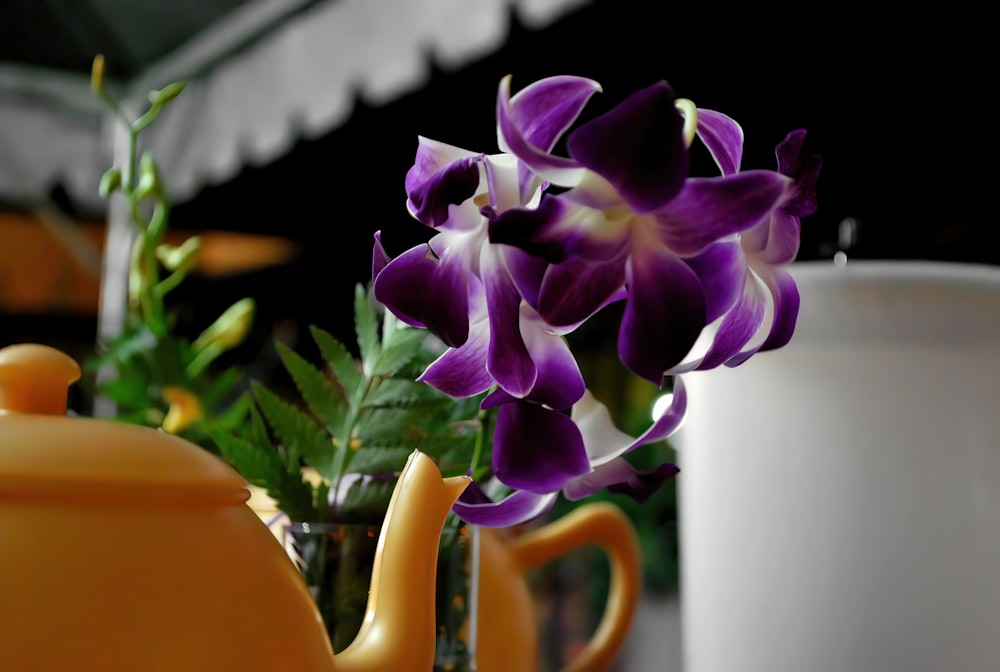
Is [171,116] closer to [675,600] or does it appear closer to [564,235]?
[675,600]

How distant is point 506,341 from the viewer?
0.81 ft

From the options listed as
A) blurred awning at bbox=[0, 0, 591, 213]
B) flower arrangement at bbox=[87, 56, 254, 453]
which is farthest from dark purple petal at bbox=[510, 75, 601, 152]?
blurred awning at bbox=[0, 0, 591, 213]

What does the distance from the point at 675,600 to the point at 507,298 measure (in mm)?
672

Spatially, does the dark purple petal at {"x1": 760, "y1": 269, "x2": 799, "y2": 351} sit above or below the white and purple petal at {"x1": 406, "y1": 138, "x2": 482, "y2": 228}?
below

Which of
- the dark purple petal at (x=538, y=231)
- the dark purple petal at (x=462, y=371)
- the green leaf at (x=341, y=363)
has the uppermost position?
the dark purple petal at (x=538, y=231)

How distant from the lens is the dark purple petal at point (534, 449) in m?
0.25

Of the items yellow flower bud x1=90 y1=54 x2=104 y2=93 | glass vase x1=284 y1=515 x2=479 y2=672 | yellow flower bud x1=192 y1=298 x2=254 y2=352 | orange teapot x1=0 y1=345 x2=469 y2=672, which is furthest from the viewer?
yellow flower bud x1=192 y1=298 x2=254 y2=352

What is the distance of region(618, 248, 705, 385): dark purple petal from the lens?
0.74ft

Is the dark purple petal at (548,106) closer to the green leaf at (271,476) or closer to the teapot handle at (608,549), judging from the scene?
the green leaf at (271,476)

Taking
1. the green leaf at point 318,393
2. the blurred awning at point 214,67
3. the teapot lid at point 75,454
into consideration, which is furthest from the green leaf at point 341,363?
the blurred awning at point 214,67

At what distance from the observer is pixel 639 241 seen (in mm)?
235

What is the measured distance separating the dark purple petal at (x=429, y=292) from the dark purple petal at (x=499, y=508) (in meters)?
0.06

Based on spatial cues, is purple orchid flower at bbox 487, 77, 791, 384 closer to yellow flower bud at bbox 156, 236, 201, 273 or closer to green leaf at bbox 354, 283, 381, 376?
green leaf at bbox 354, 283, 381, 376

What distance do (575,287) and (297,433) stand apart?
0.49 ft
